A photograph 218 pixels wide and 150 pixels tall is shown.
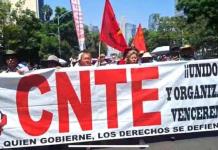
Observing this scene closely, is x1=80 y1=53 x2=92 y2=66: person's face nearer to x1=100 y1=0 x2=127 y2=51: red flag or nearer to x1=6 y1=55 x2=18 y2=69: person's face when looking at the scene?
x1=6 y1=55 x2=18 y2=69: person's face

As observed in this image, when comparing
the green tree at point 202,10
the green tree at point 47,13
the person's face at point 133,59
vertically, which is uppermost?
the green tree at point 47,13

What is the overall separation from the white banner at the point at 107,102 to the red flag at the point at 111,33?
3199 millimetres

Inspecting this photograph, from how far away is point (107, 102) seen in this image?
8469mm

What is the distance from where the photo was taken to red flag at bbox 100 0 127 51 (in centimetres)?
1166

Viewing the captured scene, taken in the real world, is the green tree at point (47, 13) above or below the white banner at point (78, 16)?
above

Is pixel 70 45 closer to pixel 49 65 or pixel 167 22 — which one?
pixel 167 22

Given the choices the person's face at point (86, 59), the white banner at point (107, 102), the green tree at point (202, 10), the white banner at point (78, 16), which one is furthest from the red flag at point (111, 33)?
the green tree at point (202, 10)

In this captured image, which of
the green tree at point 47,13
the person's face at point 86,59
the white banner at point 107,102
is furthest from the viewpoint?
the green tree at point 47,13

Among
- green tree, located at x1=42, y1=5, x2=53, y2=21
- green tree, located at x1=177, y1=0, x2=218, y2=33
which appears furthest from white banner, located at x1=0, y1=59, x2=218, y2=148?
green tree, located at x1=42, y1=5, x2=53, y2=21

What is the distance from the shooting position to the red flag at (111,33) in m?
11.7

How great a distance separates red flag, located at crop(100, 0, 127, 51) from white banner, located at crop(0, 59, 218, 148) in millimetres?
3199

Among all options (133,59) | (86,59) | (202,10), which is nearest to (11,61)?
(86,59)

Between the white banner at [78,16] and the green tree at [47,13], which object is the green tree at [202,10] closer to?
the white banner at [78,16]

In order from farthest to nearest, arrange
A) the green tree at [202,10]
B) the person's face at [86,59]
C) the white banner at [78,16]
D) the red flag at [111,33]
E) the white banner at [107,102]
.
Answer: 1. the green tree at [202,10]
2. the white banner at [78,16]
3. the red flag at [111,33]
4. the person's face at [86,59]
5. the white banner at [107,102]
